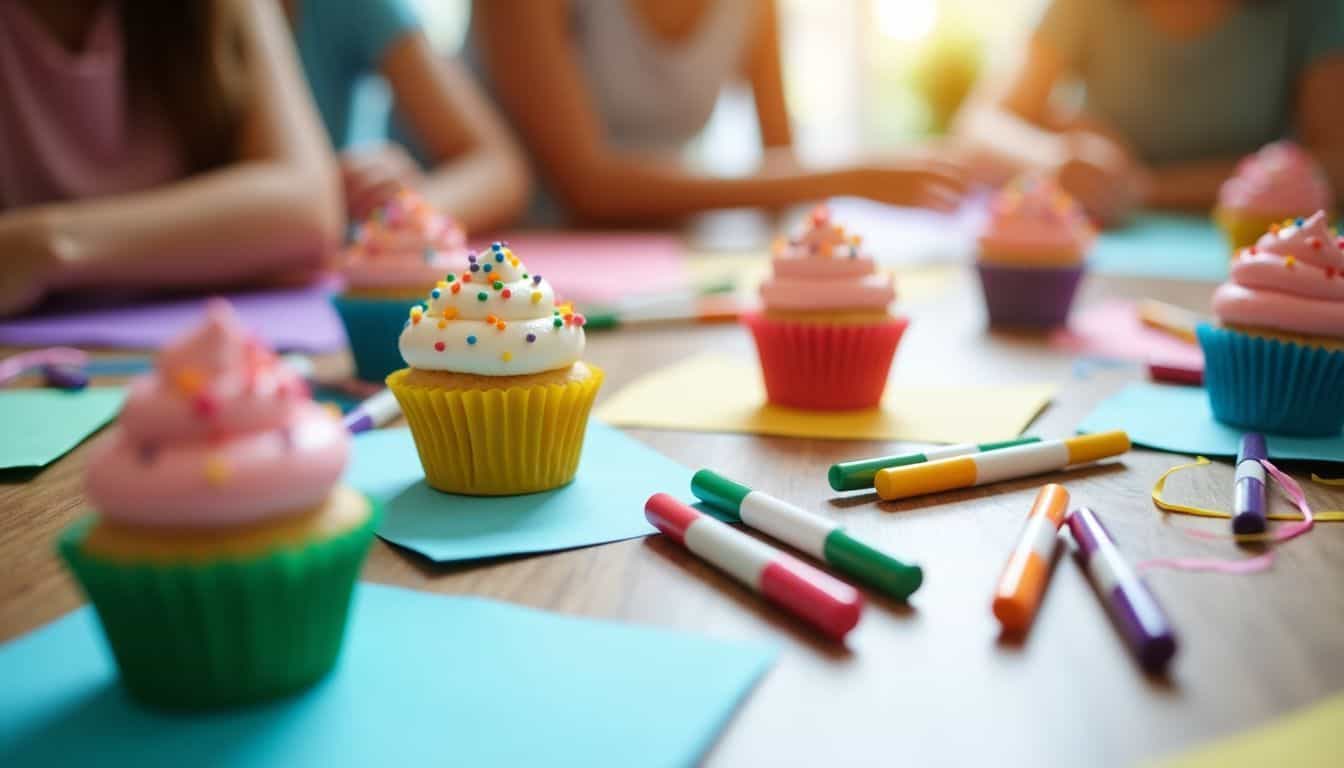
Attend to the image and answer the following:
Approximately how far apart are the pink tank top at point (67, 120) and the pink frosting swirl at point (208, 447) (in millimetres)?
1583

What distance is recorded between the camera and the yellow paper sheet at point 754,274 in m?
1.87

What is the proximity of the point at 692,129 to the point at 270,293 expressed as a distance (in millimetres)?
1680

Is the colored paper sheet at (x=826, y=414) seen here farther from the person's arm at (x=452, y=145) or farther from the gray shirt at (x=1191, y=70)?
the gray shirt at (x=1191, y=70)

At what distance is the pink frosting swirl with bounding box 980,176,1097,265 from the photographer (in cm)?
161

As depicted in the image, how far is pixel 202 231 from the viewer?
67.6 inches

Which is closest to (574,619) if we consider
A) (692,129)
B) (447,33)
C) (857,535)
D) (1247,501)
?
(857,535)

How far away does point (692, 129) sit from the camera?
127 inches

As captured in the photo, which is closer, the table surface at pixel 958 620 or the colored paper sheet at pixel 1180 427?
the table surface at pixel 958 620

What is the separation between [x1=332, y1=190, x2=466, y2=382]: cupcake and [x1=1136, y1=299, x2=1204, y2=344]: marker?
0.98 meters

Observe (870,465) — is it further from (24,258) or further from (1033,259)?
(24,258)

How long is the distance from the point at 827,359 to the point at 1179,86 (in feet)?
8.51

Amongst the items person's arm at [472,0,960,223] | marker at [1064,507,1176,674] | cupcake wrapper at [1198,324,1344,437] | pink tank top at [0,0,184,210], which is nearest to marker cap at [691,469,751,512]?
marker at [1064,507,1176,674]

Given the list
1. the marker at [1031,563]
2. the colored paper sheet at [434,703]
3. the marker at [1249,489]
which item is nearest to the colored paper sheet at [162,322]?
the colored paper sheet at [434,703]

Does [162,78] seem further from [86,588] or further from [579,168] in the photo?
[86,588]
